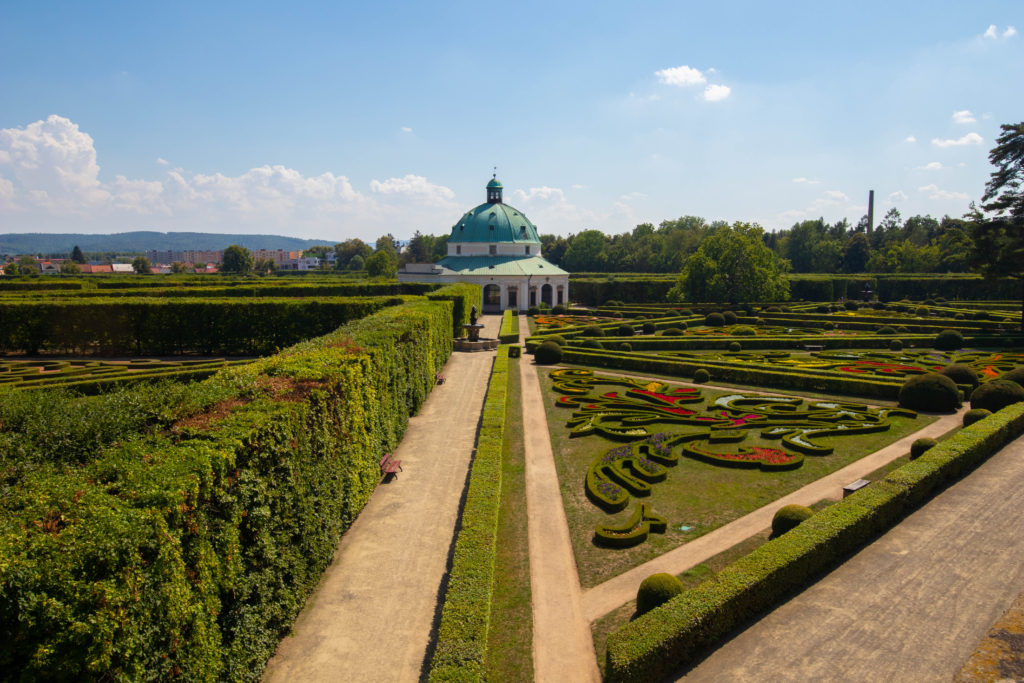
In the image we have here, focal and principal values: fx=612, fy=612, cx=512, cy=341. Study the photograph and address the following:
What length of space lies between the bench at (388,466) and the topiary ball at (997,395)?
21737 mm

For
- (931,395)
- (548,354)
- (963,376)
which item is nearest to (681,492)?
(931,395)

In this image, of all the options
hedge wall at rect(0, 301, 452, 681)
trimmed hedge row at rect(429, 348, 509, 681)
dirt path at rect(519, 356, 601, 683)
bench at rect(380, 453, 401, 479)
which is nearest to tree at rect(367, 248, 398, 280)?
bench at rect(380, 453, 401, 479)

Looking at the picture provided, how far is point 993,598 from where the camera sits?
11.3 metres

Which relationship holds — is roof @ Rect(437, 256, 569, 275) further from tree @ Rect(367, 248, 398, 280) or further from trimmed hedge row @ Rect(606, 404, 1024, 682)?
trimmed hedge row @ Rect(606, 404, 1024, 682)

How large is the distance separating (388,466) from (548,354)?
18819 millimetres

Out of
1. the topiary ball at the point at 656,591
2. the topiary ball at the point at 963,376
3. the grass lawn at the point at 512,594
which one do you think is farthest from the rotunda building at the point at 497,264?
the topiary ball at the point at 656,591

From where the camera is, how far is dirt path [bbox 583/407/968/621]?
37.6 feet

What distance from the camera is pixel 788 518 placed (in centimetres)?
1321

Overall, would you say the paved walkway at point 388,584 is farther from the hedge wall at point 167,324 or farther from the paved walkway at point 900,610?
the hedge wall at point 167,324

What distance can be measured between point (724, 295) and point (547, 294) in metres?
19.7

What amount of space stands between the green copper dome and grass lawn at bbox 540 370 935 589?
2156 inches

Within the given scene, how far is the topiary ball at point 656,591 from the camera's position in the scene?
10.4m

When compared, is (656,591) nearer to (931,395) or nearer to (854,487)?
(854,487)

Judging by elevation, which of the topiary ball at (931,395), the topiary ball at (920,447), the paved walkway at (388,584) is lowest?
the paved walkway at (388,584)
